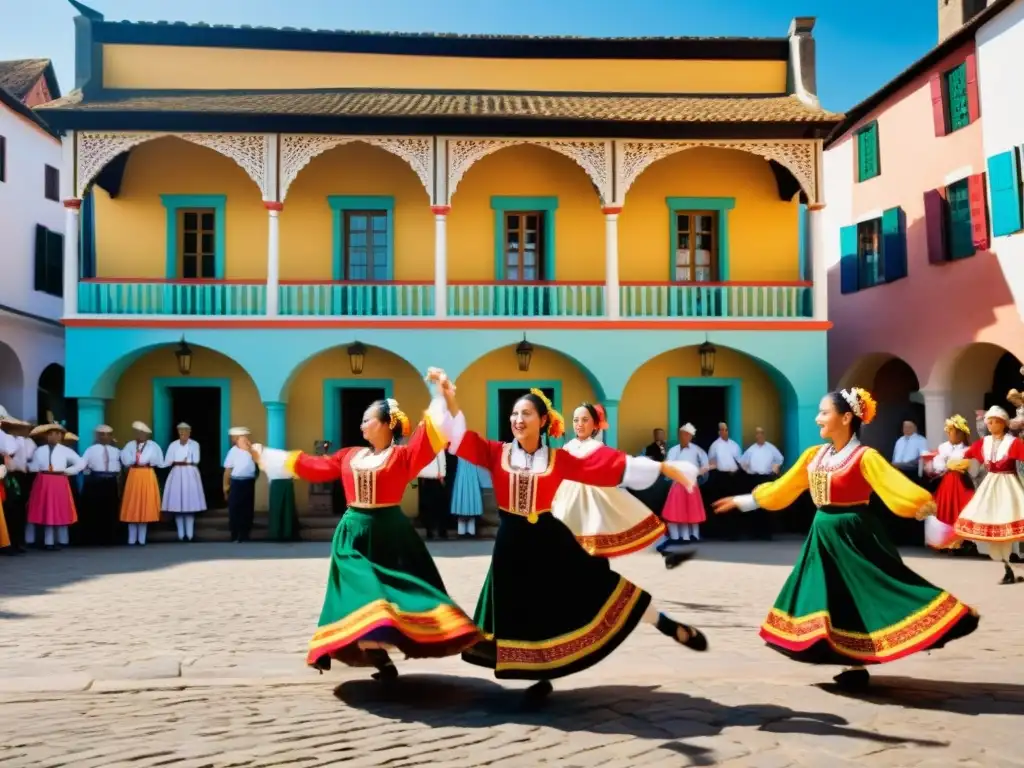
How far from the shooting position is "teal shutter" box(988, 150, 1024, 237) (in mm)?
15453

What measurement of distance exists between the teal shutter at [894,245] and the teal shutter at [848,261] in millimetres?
1235

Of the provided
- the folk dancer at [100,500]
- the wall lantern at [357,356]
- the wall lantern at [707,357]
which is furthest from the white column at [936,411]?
the folk dancer at [100,500]

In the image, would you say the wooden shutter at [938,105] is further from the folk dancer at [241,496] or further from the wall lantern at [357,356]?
the folk dancer at [241,496]

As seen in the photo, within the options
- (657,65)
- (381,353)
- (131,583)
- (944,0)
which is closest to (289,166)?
(381,353)

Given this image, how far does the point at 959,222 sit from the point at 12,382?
62.4 ft

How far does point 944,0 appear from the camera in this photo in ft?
64.1

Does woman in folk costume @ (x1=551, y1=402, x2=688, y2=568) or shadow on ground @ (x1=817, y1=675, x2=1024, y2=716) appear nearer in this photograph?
shadow on ground @ (x1=817, y1=675, x2=1024, y2=716)

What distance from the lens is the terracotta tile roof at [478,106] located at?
1648 cm

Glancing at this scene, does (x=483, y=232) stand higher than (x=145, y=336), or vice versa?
(x=483, y=232)

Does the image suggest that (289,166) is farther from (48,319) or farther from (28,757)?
(28,757)

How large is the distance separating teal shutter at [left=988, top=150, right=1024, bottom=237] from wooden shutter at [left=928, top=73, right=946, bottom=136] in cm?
182

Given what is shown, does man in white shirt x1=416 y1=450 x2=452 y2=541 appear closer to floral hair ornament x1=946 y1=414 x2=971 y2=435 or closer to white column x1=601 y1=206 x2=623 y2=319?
white column x1=601 y1=206 x2=623 y2=319

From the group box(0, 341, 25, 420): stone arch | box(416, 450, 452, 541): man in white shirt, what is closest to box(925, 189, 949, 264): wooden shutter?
box(416, 450, 452, 541): man in white shirt

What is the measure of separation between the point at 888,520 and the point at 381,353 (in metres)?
9.20
